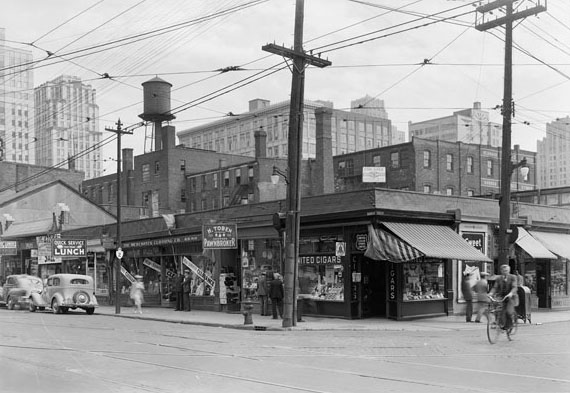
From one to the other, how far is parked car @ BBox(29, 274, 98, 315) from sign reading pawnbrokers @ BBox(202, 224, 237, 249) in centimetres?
750

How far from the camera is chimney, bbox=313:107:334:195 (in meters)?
61.4

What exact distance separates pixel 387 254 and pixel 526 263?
1074 centimetres

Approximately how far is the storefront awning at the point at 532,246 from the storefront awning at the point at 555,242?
44 cm

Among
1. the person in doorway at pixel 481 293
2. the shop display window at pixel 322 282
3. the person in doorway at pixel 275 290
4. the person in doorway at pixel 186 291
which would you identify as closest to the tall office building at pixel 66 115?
the person in doorway at pixel 186 291

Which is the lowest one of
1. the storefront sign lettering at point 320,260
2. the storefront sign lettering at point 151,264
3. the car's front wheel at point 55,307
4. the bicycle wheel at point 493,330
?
the car's front wheel at point 55,307

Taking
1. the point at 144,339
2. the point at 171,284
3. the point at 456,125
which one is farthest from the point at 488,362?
the point at 456,125

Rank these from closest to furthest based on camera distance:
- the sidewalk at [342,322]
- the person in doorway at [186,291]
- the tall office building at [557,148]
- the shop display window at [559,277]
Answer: the sidewalk at [342,322] < the shop display window at [559,277] < the person in doorway at [186,291] < the tall office building at [557,148]

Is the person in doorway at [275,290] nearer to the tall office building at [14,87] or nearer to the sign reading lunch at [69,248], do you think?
the tall office building at [14,87]

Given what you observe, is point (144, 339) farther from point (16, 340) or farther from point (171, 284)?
point (171, 284)

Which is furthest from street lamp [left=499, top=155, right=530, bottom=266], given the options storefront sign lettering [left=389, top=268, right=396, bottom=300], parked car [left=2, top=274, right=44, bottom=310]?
parked car [left=2, top=274, right=44, bottom=310]

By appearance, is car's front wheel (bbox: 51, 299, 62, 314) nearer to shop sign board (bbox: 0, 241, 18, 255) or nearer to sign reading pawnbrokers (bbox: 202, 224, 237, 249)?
sign reading pawnbrokers (bbox: 202, 224, 237, 249)

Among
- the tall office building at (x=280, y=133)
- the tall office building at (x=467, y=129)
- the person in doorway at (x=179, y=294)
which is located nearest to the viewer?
the person in doorway at (x=179, y=294)

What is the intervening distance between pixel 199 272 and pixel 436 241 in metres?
12.4

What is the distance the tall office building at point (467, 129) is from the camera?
3398 inches
